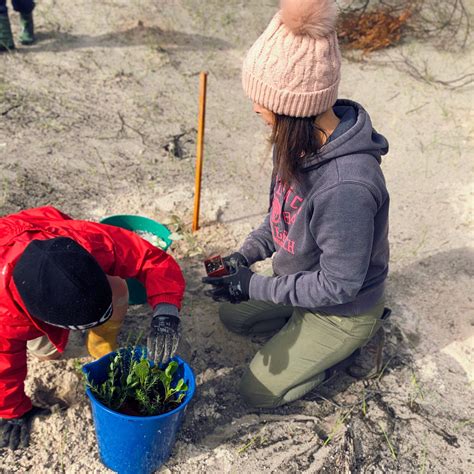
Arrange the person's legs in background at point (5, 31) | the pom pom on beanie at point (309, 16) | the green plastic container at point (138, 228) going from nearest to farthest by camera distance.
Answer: the pom pom on beanie at point (309, 16), the green plastic container at point (138, 228), the person's legs in background at point (5, 31)

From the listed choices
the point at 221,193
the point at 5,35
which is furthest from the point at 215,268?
the point at 5,35

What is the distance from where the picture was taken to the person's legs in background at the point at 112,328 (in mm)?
2377

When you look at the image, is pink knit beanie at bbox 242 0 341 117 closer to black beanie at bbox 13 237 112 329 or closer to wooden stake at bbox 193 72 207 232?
black beanie at bbox 13 237 112 329

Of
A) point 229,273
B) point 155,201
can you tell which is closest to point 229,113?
point 155,201

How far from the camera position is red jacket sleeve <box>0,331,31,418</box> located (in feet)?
6.59

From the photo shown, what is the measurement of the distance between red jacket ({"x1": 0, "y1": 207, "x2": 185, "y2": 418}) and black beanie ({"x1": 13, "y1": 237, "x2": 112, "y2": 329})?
11cm

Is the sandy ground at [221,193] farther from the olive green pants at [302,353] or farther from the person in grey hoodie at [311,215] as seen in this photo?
the person in grey hoodie at [311,215]

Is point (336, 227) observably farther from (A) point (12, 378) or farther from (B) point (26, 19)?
(B) point (26, 19)

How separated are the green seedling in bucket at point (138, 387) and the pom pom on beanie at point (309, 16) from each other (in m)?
1.18

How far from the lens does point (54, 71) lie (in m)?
4.51

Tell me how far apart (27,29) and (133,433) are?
12.5 ft

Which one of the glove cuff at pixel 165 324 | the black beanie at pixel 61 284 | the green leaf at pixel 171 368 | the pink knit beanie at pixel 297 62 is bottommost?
the green leaf at pixel 171 368

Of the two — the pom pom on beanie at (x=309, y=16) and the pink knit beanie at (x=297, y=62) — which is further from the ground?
the pom pom on beanie at (x=309, y=16)

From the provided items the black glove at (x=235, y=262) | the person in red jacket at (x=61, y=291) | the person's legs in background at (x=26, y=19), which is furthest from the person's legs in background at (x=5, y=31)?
the black glove at (x=235, y=262)
